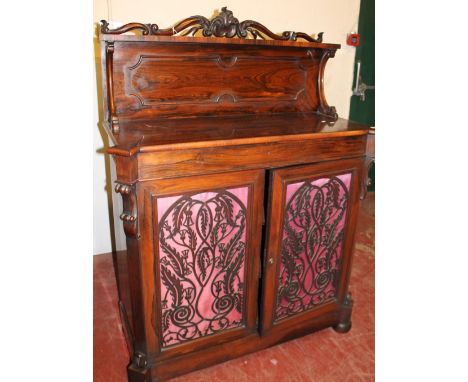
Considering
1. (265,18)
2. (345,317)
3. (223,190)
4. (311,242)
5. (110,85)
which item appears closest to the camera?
(223,190)

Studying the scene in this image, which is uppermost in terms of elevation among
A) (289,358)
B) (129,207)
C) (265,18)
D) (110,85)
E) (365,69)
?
(265,18)

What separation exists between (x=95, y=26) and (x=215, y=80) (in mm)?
842

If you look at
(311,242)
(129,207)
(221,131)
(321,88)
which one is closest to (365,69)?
(321,88)

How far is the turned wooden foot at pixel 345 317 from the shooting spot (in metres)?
1.72

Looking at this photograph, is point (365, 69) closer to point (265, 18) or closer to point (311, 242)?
point (265, 18)

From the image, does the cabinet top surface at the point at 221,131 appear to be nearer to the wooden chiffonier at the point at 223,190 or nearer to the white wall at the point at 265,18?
the wooden chiffonier at the point at 223,190

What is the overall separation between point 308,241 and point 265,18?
1.56 meters

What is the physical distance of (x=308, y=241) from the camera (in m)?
1.50

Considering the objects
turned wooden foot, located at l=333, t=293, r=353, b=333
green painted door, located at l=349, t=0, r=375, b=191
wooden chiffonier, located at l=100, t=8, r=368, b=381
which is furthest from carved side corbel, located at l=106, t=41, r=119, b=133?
green painted door, located at l=349, t=0, r=375, b=191

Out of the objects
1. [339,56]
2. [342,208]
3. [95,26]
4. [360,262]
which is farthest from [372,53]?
[95,26]

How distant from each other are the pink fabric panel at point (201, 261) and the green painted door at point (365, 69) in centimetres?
182

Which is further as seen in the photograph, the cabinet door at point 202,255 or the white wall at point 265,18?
the white wall at point 265,18

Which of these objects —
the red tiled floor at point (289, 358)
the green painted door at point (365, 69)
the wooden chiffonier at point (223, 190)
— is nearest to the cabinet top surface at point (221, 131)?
Answer: the wooden chiffonier at point (223, 190)
